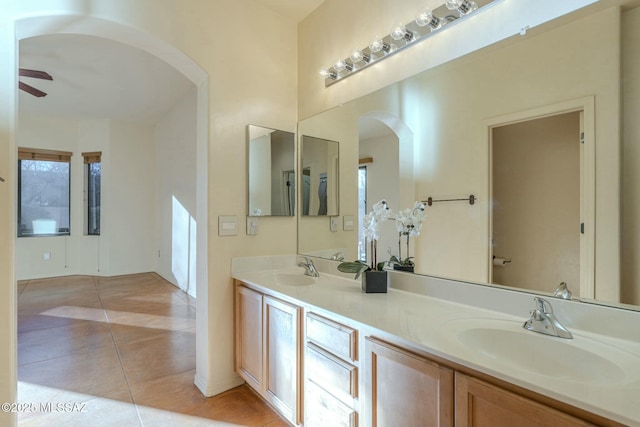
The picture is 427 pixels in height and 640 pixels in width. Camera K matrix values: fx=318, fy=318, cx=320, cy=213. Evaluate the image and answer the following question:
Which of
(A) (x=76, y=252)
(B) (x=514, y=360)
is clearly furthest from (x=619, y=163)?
(A) (x=76, y=252)

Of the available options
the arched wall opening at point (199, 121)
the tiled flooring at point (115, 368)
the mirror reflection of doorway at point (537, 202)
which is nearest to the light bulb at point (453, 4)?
the mirror reflection of doorway at point (537, 202)

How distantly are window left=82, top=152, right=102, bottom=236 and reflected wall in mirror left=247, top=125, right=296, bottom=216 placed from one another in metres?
→ 4.97

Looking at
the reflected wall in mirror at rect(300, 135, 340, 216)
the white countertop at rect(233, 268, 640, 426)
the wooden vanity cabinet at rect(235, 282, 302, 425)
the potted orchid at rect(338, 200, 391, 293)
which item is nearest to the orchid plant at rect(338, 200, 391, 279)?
the potted orchid at rect(338, 200, 391, 293)

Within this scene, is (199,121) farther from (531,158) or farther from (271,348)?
(531,158)

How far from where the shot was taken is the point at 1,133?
57.7 inches

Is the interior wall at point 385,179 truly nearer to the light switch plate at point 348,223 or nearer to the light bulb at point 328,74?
the light switch plate at point 348,223

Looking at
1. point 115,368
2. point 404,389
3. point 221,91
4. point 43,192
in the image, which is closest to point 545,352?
point 404,389

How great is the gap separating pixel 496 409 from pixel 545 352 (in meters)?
0.35

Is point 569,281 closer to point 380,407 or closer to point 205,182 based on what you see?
point 380,407

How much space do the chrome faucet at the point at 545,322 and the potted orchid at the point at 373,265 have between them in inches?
27.2

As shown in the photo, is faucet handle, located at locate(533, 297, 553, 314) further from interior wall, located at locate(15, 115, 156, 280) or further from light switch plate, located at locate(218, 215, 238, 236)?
interior wall, located at locate(15, 115, 156, 280)

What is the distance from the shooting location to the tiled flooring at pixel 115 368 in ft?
6.40

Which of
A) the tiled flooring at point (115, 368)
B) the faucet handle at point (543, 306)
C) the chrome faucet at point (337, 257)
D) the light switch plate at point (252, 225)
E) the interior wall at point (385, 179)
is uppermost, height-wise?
the interior wall at point (385, 179)

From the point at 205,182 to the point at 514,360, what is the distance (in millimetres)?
1915
